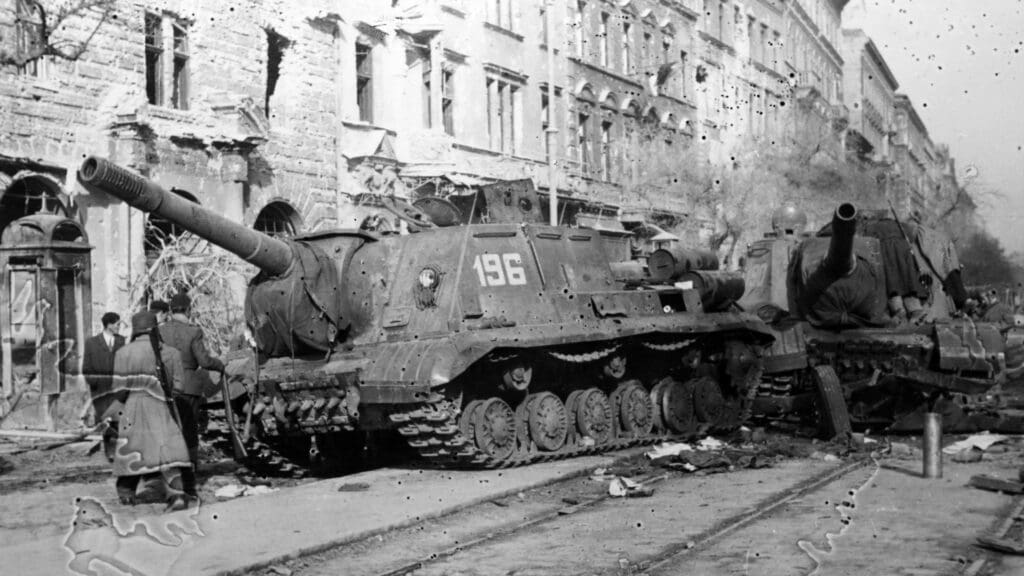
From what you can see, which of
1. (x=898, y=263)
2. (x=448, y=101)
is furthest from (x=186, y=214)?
(x=448, y=101)

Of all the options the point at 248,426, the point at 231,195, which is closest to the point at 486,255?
the point at 248,426

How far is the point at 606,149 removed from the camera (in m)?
34.7

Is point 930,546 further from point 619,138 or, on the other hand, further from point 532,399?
point 619,138

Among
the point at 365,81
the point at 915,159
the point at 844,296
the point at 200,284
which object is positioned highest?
the point at 915,159

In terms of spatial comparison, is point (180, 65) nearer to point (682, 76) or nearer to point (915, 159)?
point (682, 76)

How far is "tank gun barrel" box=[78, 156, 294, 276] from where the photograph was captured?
413 inches

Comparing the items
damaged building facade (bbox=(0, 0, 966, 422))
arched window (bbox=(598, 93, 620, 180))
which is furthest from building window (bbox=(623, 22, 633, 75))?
arched window (bbox=(598, 93, 620, 180))

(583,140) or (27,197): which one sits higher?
(583,140)

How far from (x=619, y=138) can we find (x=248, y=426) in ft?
78.2

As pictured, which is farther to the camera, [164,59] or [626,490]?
[164,59]

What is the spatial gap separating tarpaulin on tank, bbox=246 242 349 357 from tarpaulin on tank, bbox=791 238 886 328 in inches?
244

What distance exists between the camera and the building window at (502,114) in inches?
1147

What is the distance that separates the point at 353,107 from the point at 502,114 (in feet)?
17.9

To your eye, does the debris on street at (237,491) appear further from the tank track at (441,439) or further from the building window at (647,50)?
the building window at (647,50)
